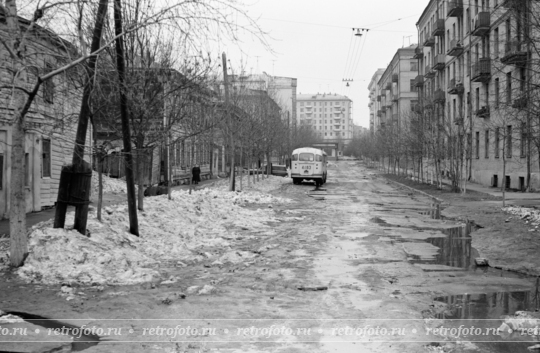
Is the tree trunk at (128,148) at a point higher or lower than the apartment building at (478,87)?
lower

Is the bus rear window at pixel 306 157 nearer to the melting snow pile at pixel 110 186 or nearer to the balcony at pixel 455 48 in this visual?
the balcony at pixel 455 48

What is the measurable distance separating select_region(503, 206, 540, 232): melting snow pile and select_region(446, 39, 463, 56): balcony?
27.1 m

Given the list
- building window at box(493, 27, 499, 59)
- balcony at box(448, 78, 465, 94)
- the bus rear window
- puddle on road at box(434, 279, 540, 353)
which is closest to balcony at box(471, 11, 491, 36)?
building window at box(493, 27, 499, 59)

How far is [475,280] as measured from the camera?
31.5ft

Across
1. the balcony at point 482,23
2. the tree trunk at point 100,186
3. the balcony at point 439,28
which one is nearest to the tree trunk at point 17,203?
the tree trunk at point 100,186

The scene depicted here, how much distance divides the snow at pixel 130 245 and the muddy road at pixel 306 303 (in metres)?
0.33

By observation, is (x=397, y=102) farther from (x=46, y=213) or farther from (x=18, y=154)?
(x=18, y=154)

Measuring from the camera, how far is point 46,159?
→ 21.8m

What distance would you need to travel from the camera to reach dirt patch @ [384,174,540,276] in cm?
1113

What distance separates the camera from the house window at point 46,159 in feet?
70.1

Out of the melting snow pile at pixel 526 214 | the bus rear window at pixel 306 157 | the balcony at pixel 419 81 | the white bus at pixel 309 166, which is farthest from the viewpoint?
the balcony at pixel 419 81

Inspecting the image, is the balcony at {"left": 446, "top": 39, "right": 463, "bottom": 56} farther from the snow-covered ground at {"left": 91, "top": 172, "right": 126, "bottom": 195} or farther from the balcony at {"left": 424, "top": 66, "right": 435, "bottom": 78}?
the snow-covered ground at {"left": 91, "top": 172, "right": 126, "bottom": 195}

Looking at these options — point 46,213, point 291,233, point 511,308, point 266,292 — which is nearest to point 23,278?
point 266,292

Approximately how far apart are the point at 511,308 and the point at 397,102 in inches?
3287
